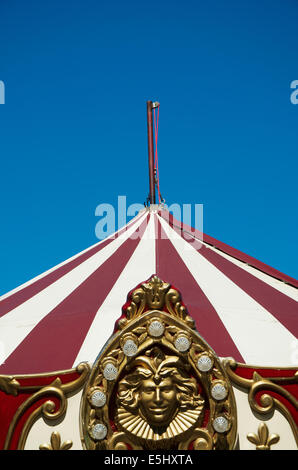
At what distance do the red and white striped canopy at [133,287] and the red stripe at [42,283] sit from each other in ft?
0.05

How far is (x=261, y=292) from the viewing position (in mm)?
2709

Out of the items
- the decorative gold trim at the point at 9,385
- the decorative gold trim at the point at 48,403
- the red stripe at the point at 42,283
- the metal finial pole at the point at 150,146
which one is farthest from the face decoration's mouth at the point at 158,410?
the metal finial pole at the point at 150,146

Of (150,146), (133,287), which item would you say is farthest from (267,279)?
(150,146)

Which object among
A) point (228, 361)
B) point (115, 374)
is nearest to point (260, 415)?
point (228, 361)

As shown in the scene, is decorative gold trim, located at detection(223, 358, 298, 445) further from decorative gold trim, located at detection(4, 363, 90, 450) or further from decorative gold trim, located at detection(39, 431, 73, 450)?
decorative gold trim, located at detection(39, 431, 73, 450)

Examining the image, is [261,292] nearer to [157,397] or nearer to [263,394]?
[263,394]

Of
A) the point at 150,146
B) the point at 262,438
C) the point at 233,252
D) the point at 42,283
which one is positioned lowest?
the point at 262,438

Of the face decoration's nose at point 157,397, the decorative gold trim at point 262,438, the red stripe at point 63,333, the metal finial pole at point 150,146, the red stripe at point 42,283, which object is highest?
the metal finial pole at point 150,146

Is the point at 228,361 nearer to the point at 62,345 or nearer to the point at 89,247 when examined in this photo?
the point at 62,345

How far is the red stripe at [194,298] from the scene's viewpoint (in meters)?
2.08

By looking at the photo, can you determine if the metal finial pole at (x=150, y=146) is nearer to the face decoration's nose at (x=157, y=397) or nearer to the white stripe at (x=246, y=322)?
the white stripe at (x=246, y=322)

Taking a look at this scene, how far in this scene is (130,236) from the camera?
350 cm

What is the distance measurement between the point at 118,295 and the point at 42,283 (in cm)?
82
